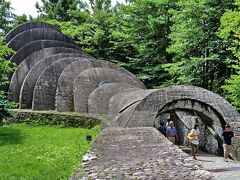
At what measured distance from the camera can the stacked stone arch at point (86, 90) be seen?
13.1 metres

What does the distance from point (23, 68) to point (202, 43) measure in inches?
437

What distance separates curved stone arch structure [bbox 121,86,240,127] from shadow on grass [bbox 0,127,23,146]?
415cm

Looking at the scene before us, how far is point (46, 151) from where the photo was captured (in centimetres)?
1089

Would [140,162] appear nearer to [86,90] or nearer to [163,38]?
[86,90]

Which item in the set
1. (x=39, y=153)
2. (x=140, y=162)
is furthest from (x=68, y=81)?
(x=140, y=162)

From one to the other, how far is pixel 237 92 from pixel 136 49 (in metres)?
13.6

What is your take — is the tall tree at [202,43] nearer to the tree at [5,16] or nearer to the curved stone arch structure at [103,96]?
the curved stone arch structure at [103,96]

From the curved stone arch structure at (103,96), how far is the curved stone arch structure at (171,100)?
5367 mm

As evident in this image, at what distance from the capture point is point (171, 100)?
1302cm

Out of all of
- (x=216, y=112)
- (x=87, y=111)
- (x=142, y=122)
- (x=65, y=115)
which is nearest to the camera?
(x=142, y=122)

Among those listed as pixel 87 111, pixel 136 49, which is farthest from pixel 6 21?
pixel 87 111

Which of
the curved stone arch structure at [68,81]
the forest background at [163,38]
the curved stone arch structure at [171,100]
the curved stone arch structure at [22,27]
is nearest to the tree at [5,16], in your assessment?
the forest background at [163,38]

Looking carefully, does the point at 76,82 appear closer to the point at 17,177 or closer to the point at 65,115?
the point at 65,115

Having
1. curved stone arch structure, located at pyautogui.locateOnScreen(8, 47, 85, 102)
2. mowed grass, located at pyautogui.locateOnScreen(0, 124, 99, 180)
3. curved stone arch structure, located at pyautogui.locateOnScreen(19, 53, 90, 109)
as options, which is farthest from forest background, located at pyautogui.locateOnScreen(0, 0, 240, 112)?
mowed grass, located at pyautogui.locateOnScreen(0, 124, 99, 180)
